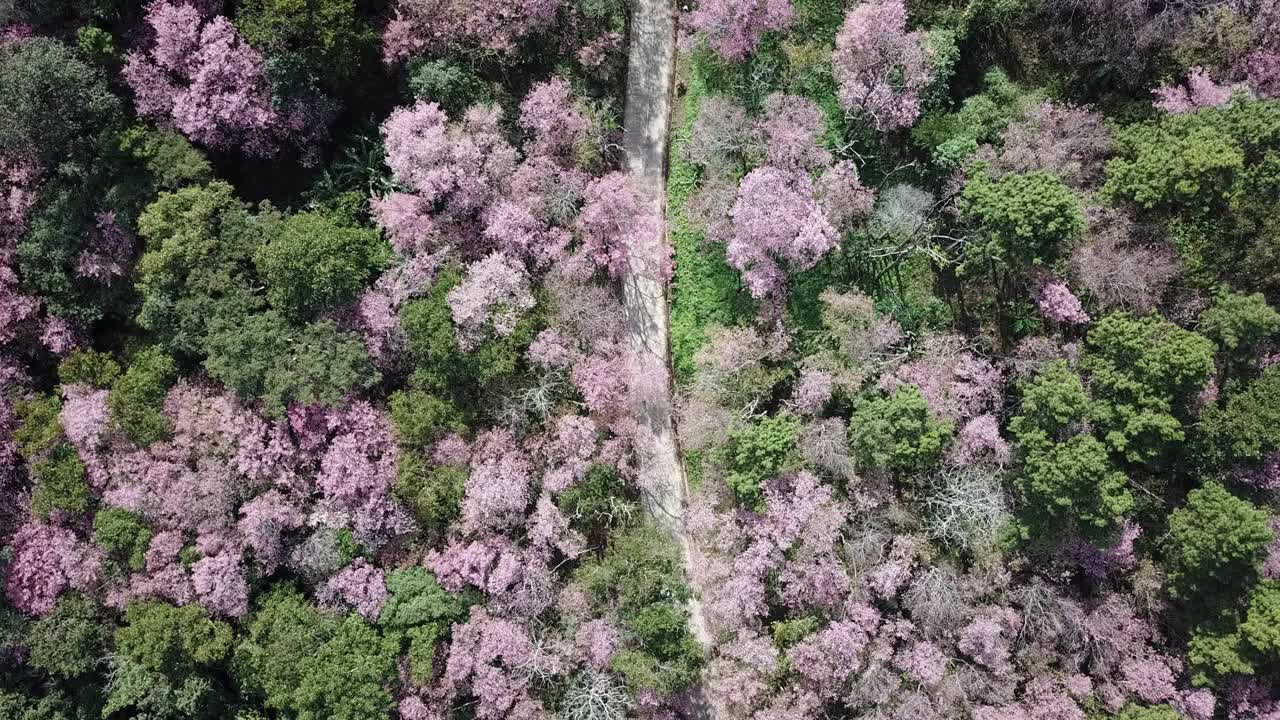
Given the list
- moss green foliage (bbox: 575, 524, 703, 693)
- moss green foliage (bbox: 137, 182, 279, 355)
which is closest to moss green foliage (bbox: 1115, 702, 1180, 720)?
moss green foliage (bbox: 575, 524, 703, 693)

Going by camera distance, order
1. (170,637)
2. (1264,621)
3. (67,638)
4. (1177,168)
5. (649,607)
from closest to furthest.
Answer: (1264,621)
(1177,168)
(649,607)
(170,637)
(67,638)

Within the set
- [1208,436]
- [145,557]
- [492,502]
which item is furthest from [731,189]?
[145,557]

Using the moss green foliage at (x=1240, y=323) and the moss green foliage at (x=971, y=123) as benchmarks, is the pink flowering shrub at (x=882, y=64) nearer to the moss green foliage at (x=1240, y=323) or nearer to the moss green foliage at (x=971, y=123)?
the moss green foliage at (x=971, y=123)

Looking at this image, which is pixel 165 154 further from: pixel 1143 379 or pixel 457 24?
pixel 1143 379

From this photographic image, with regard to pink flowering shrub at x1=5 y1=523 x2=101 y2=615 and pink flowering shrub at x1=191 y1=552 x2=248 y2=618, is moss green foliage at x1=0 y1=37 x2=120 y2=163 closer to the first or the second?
pink flowering shrub at x1=5 y1=523 x2=101 y2=615

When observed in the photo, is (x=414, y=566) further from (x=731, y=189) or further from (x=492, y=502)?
(x=731, y=189)

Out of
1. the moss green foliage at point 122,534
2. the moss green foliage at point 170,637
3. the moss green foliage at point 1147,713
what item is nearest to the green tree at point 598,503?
the moss green foliage at point 170,637

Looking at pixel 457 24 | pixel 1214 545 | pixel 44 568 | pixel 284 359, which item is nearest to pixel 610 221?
pixel 457 24
